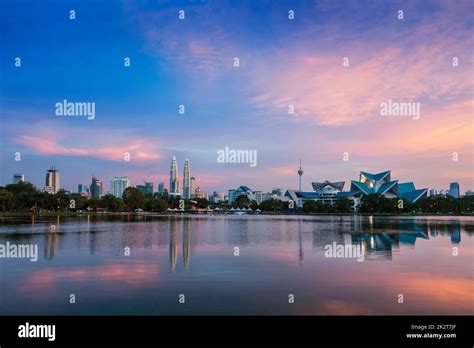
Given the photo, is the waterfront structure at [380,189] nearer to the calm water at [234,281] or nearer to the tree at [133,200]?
the tree at [133,200]

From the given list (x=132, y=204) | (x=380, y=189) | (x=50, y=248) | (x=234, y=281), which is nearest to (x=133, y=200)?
(x=132, y=204)

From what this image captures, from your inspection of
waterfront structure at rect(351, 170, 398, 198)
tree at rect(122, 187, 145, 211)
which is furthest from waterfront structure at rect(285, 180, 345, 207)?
tree at rect(122, 187, 145, 211)

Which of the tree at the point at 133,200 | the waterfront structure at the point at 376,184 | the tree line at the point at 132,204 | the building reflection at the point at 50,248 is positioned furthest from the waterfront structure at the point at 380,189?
the building reflection at the point at 50,248

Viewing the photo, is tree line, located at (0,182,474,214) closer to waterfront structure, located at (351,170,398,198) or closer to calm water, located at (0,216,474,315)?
waterfront structure, located at (351,170,398,198)

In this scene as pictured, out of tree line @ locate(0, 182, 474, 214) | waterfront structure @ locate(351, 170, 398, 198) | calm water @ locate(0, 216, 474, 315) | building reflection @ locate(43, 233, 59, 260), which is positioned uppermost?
waterfront structure @ locate(351, 170, 398, 198)

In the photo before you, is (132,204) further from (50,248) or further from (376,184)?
(50,248)

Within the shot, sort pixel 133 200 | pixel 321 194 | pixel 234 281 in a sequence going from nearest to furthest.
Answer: pixel 234 281
pixel 133 200
pixel 321 194

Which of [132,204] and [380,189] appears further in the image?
[380,189]

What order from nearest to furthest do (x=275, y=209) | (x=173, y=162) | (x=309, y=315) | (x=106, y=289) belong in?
(x=309, y=315), (x=106, y=289), (x=275, y=209), (x=173, y=162)
